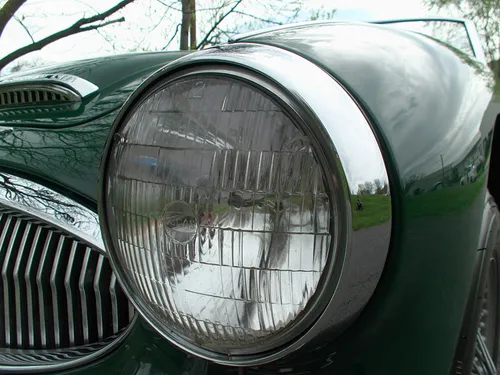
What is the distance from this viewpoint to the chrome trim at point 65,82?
4.43ft

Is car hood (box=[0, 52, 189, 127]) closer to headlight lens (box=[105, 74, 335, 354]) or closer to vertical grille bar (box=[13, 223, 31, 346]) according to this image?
vertical grille bar (box=[13, 223, 31, 346])

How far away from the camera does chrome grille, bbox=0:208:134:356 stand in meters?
0.99

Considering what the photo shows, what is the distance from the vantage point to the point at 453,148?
688mm

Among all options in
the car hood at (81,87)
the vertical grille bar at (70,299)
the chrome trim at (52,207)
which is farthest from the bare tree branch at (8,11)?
the vertical grille bar at (70,299)

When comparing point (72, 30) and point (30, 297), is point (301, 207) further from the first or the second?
point (72, 30)

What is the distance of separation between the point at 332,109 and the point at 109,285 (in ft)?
→ 2.02

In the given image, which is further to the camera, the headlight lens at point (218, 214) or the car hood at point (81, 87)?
the car hood at point (81, 87)

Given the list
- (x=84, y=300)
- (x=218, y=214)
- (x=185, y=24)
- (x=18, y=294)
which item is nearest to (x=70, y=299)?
(x=84, y=300)

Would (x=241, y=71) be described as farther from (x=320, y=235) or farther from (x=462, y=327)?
(x=462, y=327)

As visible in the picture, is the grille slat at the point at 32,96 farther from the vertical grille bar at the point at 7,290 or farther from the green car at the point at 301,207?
the green car at the point at 301,207

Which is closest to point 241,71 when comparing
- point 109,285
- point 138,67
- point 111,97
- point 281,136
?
point 281,136

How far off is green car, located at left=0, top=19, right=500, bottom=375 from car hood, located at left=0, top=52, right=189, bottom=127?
552mm

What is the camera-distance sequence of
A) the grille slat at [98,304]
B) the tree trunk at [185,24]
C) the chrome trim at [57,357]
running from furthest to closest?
the tree trunk at [185,24]
the grille slat at [98,304]
the chrome trim at [57,357]

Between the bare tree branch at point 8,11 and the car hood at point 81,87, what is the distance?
485cm
